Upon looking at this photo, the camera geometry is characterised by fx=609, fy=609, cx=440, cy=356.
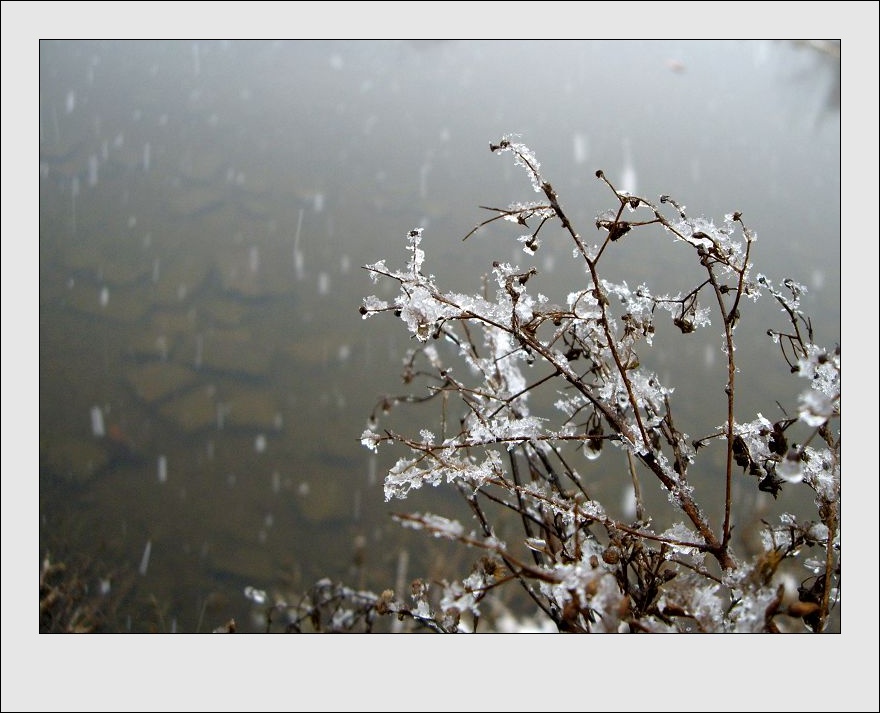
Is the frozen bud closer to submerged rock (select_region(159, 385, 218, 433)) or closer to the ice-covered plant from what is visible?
the ice-covered plant

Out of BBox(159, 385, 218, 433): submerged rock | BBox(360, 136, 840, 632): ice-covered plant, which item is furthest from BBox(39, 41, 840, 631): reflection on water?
BBox(360, 136, 840, 632): ice-covered plant

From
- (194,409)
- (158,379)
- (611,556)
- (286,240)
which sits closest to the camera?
(611,556)

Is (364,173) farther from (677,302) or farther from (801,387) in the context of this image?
(677,302)

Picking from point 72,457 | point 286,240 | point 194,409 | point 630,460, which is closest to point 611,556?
point 630,460

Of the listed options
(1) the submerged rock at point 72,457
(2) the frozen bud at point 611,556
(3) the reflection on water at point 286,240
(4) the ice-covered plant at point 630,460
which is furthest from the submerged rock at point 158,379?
(2) the frozen bud at point 611,556

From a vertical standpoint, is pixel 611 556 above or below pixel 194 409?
above

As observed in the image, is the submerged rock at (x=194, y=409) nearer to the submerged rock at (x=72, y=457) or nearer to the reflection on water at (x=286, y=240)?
the reflection on water at (x=286, y=240)

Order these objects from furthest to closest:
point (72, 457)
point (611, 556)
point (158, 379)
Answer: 1. point (158, 379)
2. point (72, 457)
3. point (611, 556)

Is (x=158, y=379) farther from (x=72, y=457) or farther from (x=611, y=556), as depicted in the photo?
(x=611, y=556)
